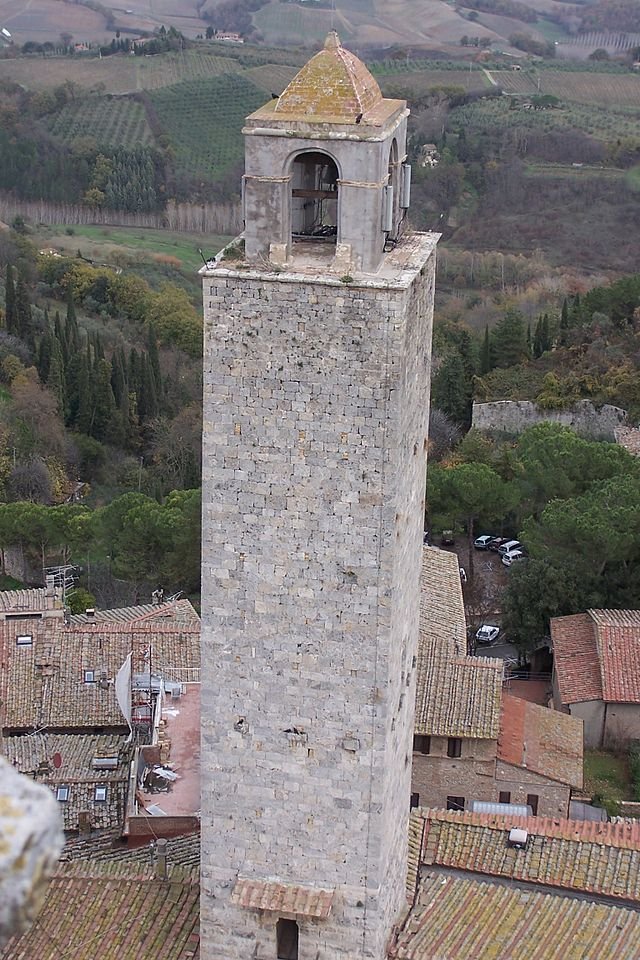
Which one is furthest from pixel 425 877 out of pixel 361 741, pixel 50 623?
pixel 50 623

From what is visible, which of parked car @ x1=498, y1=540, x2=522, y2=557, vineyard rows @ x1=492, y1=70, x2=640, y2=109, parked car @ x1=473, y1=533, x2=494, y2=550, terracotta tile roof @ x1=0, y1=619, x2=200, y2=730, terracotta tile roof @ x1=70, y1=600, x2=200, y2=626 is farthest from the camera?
vineyard rows @ x1=492, y1=70, x2=640, y2=109

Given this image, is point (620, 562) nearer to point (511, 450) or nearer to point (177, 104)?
point (511, 450)

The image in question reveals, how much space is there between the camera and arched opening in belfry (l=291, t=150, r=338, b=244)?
1146cm

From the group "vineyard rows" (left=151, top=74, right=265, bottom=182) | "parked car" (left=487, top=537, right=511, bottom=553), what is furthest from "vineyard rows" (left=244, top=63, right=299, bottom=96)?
"parked car" (left=487, top=537, right=511, bottom=553)

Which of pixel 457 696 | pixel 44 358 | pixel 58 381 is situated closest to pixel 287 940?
pixel 457 696

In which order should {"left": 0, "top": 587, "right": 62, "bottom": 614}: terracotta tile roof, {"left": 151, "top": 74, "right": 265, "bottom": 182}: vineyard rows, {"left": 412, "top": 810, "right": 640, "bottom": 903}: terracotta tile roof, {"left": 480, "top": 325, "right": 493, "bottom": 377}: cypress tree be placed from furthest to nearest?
1. {"left": 151, "top": 74, "right": 265, "bottom": 182}: vineyard rows
2. {"left": 480, "top": 325, "right": 493, "bottom": 377}: cypress tree
3. {"left": 0, "top": 587, "right": 62, "bottom": 614}: terracotta tile roof
4. {"left": 412, "top": 810, "right": 640, "bottom": 903}: terracotta tile roof

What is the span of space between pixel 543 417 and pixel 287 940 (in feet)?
81.4

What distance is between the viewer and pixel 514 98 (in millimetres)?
72438

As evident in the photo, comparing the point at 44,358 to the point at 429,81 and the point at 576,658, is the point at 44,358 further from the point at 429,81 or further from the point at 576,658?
the point at 429,81

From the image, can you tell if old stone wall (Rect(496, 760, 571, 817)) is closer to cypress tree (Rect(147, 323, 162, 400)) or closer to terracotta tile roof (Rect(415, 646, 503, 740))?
terracotta tile roof (Rect(415, 646, 503, 740))

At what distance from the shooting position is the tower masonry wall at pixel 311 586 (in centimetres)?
1088

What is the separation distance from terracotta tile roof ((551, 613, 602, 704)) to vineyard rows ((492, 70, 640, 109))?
182 ft

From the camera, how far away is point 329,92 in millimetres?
10852

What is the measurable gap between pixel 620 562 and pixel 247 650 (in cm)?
1488
